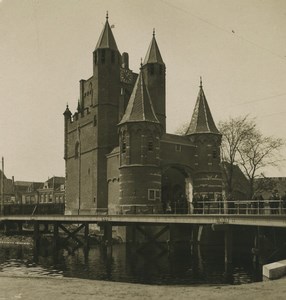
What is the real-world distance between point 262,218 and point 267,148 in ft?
82.3

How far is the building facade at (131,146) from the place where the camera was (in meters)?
37.7

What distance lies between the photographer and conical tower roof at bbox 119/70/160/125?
3828 cm

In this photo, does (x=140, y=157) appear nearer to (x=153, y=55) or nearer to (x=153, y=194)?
(x=153, y=194)

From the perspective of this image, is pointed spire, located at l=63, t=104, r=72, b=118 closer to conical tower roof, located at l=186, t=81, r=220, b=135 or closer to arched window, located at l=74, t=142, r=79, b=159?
arched window, located at l=74, t=142, r=79, b=159

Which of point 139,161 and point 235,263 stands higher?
point 139,161

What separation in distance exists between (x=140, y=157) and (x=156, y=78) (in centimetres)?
1354

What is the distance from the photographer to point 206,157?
42938mm

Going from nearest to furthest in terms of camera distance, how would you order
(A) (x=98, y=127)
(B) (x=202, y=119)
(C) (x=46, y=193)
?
(B) (x=202, y=119), (A) (x=98, y=127), (C) (x=46, y=193)

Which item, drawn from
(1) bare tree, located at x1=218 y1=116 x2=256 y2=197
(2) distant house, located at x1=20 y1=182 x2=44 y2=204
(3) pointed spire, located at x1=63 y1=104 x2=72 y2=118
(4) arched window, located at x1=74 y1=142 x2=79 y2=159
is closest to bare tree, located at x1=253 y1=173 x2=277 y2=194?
(1) bare tree, located at x1=218 y1=116 x2=256 y2=197

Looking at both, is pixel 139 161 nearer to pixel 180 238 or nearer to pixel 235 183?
pixel 180 238

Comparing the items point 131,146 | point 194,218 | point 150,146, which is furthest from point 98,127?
point 194,218

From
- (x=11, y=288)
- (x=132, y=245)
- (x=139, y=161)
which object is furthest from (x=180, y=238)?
(x=11, y=288)

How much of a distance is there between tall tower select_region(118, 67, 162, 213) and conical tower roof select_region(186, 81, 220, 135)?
5866 millimetres

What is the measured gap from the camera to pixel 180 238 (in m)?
37.5
